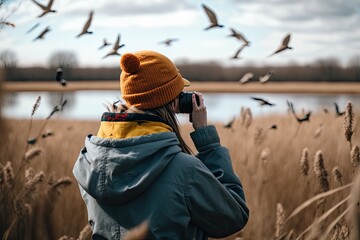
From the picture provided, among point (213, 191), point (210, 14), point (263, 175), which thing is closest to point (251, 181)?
point (263, 175)

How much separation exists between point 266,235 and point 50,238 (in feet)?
3.71

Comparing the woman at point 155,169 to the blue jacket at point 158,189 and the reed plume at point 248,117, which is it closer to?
the blue jacket at point 158,189

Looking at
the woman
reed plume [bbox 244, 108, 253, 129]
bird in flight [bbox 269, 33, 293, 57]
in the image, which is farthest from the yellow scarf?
reed plume [bbox 244, 108, 253, 129]

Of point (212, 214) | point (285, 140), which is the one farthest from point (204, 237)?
point (285, 140)

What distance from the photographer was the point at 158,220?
1463 mm

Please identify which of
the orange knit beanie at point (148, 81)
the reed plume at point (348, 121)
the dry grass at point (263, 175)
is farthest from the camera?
the dry grass at point (263, 175)

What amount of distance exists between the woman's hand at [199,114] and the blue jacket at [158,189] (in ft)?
0.50

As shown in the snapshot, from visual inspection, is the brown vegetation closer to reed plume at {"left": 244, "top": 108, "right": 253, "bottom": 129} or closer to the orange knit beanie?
reed plume at {"left": 244, "top": 108, "right": 253, "bottom": 129}

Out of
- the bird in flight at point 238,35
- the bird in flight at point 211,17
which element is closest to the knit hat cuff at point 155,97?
the bird in flight at point 211,17

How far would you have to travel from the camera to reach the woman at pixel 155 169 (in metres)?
1.45

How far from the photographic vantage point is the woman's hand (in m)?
1.64

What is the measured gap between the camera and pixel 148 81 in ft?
5.17

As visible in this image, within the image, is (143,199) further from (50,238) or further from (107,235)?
(50,238)

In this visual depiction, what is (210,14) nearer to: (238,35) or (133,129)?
(238,35)
